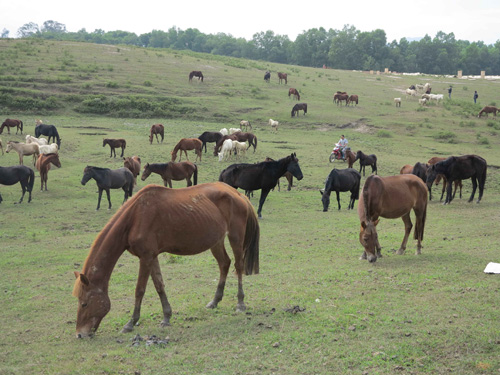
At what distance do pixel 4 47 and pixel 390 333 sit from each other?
6298cm

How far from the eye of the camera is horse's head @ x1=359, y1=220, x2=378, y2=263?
1152 cm

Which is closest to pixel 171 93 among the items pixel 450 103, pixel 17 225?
pixel 450 103

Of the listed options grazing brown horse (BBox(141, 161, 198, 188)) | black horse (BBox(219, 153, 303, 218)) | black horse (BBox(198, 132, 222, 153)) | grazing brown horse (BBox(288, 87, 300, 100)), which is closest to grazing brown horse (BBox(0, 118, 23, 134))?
black horse (BBox(198, 132, 222, 153))

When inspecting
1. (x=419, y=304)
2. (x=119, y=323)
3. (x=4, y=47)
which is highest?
(x=4, y=47)

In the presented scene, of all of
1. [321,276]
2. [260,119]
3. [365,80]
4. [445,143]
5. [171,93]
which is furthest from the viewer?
[365,80]

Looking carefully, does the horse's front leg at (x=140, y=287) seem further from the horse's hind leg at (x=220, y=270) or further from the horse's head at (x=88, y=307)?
the horse's hind leg at (x=220, y=270)

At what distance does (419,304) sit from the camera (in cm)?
856

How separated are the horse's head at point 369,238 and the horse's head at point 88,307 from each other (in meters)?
6.17

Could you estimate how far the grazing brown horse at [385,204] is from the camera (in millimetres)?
11656

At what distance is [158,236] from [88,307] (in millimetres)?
1479

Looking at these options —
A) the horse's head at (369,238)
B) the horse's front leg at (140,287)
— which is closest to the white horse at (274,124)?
the horse's head at (369,238)

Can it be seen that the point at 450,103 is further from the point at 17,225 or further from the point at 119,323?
the point at 119,323

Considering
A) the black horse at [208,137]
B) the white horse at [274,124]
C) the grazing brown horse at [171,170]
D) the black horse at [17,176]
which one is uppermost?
the white horse at [274,124]

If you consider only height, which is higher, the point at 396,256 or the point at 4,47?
the point at 4,47
